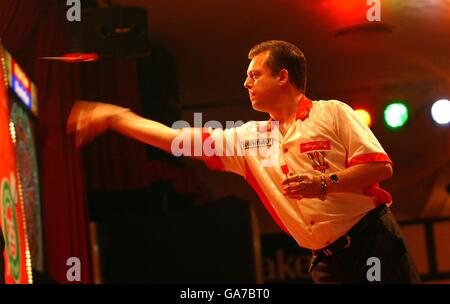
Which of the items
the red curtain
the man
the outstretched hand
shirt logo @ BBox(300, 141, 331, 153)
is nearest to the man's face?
the man

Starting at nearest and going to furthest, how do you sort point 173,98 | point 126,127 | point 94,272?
point 126,127 < point 173,98 < point 94,272

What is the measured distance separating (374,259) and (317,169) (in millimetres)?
261

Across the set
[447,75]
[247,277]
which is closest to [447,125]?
[447,75]

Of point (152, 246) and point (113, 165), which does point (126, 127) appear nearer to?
point (113, 165)

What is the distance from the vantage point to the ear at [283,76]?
7.07 ft

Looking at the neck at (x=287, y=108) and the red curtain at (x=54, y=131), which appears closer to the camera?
the neck at (x=287, y=108)

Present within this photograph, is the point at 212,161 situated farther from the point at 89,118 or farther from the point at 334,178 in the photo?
the point at 334,178

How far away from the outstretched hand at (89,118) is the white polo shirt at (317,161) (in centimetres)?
42

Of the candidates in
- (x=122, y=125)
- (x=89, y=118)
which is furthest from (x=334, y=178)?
(x=89, y=118)

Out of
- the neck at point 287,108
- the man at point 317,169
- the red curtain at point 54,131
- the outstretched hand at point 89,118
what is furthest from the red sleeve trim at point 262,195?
the red curtain at point 54,131

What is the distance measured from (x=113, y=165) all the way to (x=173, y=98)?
283mm

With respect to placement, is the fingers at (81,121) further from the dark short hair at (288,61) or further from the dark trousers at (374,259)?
the dark trousers at (374,259)

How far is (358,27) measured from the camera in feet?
8.25

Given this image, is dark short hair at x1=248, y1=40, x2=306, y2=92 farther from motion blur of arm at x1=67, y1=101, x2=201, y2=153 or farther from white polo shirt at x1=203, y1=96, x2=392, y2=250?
motion blur of arm at x1=67, y1=101, x2=201, y2=153
